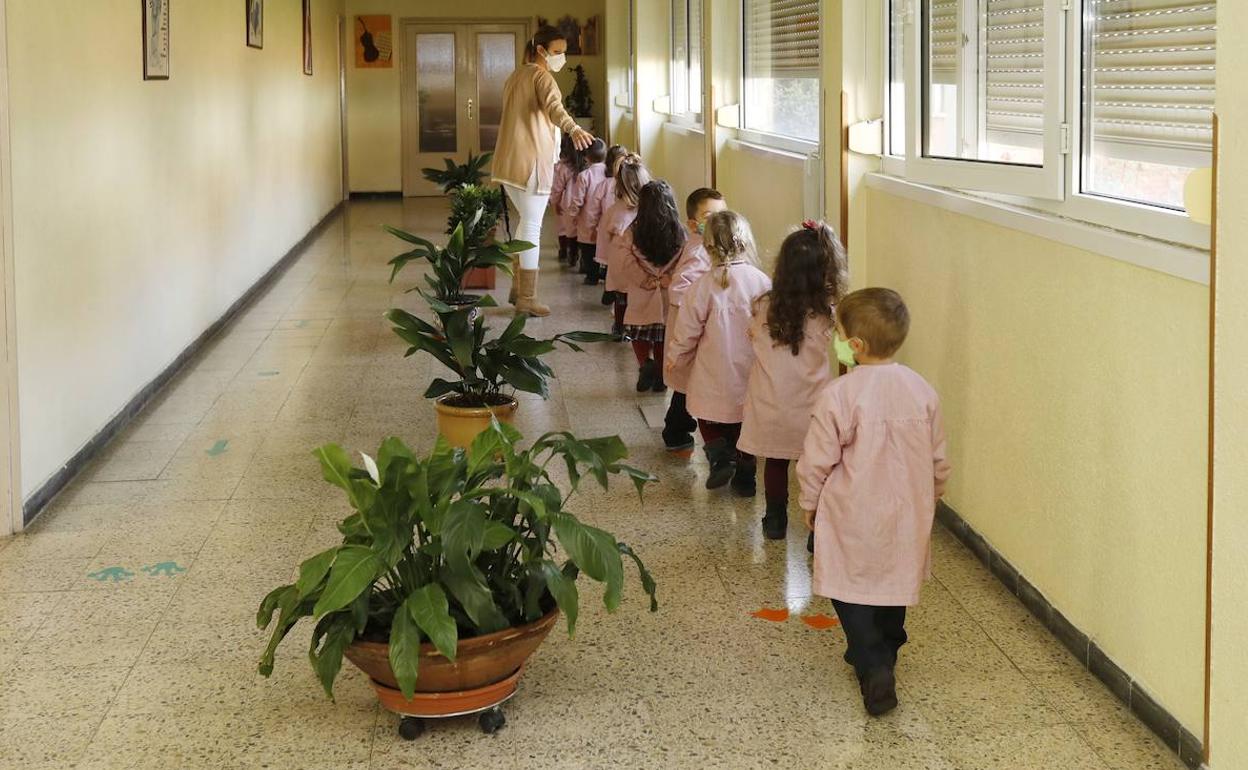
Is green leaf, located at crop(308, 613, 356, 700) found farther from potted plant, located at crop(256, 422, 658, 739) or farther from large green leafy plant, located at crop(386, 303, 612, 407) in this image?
large green leafy plant, located at crop(386, 303, 612, 407)

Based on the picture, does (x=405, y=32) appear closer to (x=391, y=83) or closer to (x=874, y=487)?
(x=391, y=83)

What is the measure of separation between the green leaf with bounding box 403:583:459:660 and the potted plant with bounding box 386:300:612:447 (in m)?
2.25

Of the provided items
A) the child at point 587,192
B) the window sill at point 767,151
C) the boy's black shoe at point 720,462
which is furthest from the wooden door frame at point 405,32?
the boy's black shoe at point 720,462

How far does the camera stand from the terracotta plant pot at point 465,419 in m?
4.97

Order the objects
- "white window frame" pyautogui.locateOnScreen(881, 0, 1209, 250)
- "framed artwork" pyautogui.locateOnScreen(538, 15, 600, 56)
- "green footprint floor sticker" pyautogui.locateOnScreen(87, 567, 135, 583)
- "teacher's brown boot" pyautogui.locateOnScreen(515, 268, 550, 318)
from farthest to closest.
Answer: "framed artwork" pyautogui.locateOnScreen(538, 15, 600, 56) < "teacher's brown boot" pyautogui.locateOnScreen(515, 268, 550, 318) < "green footprint floor sticker" pyautogui.locateOnScreen(87, 567, 135, 583) < "white window frame" pyautogui.locateOnScreen(881, 0, 1209, 250)

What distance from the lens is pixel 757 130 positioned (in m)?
7.14

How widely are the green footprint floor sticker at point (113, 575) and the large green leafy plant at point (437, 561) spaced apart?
1193mm

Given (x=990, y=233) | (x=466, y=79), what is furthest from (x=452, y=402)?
(x=466, y=79)

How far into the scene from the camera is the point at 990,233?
3668 millimetres

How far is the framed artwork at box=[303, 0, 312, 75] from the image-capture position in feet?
42.4

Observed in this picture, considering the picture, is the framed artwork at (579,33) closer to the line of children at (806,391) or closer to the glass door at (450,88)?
the glass door at (450,88)

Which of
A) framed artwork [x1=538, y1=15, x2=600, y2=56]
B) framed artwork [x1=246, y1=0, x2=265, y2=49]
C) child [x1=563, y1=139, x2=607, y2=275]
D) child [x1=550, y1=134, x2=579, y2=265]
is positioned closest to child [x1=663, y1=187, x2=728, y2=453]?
child [x1=563, y1=139, x2=607, y2=275]

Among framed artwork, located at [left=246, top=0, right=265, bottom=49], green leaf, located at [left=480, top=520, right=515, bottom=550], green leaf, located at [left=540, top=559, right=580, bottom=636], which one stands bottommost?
green leaf, located at [left=540, top=559, right=580, bottom=636]

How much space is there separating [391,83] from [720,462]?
534 inches
